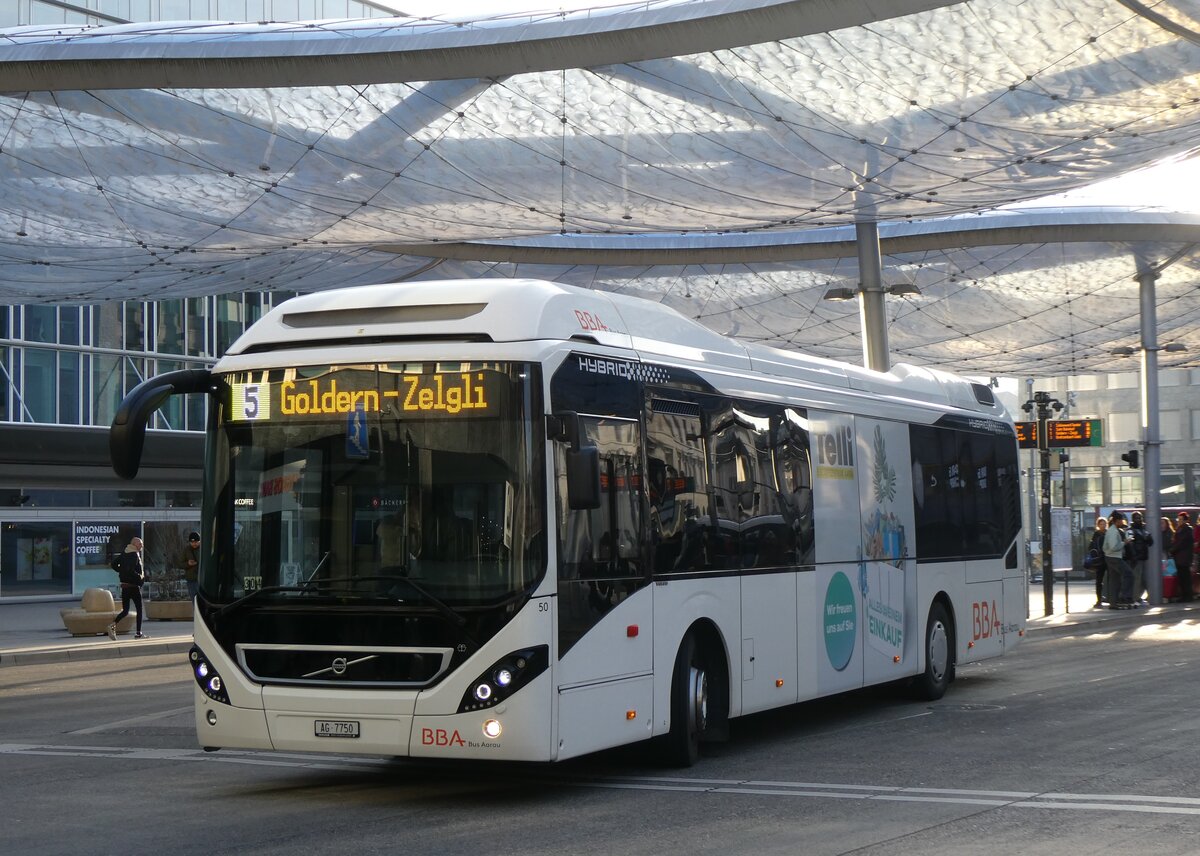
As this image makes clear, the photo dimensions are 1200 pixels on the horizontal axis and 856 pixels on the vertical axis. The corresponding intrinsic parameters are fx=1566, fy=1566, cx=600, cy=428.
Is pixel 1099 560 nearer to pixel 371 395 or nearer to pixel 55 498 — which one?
pixel 55 498

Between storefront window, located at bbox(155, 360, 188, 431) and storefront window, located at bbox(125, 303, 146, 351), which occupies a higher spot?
storefront window, located at bbox(125, 303, 146, 351)

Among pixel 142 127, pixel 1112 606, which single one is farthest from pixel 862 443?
pixel 1112 606

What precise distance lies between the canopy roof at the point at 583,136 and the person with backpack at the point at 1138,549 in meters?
6.35

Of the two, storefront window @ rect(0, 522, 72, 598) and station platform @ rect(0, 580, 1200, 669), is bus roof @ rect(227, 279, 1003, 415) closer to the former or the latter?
station platform @ rect(0, 580, 1200, 669)

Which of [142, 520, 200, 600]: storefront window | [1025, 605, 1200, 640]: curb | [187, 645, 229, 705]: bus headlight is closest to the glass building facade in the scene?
[142, 520, 200, 600]: storefront window

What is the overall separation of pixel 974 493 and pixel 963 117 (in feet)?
28.8

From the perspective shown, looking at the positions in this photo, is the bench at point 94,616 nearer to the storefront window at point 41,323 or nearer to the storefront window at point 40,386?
the storefront window at point 40,386

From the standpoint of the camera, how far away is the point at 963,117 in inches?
917

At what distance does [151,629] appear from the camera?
30.7 meters

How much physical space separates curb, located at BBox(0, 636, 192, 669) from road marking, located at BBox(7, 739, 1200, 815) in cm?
1192

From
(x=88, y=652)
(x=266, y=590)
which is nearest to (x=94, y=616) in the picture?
(x=88, y=652)

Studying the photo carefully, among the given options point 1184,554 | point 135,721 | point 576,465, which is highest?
point 576,465

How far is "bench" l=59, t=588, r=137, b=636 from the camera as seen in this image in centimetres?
2755

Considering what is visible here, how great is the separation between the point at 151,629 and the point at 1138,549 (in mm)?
20673
